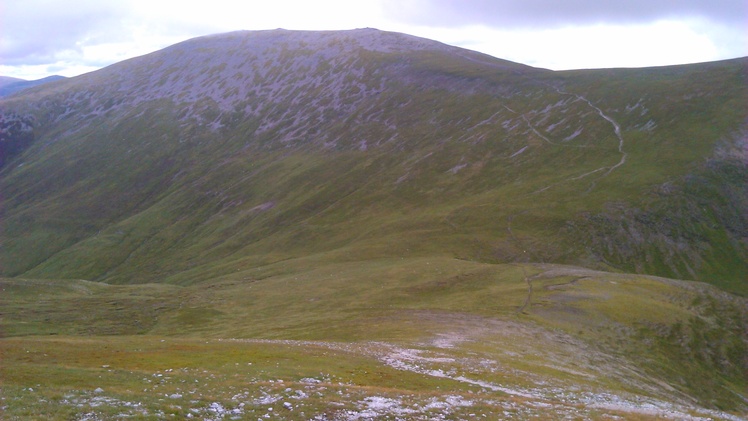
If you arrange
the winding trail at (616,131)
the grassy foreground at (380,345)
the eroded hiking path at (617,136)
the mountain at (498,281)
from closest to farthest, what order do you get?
the grassy foreground at (380,345) → the mountain at (498,281) → the eroded hiking path at (617,136) → the winding trail at (616,131)

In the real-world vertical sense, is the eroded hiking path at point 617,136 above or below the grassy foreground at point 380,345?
above

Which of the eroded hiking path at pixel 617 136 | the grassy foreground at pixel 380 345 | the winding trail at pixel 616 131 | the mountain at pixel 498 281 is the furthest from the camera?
the winding trail at pixel 616 131

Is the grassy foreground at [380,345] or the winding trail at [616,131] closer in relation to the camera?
the grassy foreground at [380,345]

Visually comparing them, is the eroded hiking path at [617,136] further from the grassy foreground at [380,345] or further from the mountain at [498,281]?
the grassy foreground at [380,345]

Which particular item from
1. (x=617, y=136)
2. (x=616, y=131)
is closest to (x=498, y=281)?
(x=617, y=136)

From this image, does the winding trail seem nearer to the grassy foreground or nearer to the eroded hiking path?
the eroded hiking path

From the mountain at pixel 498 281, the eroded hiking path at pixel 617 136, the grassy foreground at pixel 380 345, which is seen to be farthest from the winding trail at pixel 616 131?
the grassy foreground at pixel 380 345

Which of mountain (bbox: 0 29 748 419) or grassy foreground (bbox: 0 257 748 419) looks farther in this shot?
mountain (bbox: 0 29 748 419)

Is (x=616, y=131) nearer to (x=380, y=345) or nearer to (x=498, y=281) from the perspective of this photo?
(x=498, y=281)

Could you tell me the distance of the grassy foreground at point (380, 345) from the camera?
31406 millimetres

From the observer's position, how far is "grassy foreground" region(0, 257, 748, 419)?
1236 inches

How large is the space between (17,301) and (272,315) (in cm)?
4156

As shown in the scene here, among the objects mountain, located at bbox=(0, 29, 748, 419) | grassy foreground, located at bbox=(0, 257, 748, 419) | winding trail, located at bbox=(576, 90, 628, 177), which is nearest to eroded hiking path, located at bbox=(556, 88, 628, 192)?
winding trail, located at bbox=(576, 90, 628, 177)

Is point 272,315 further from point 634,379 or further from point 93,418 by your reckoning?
point 93,418
